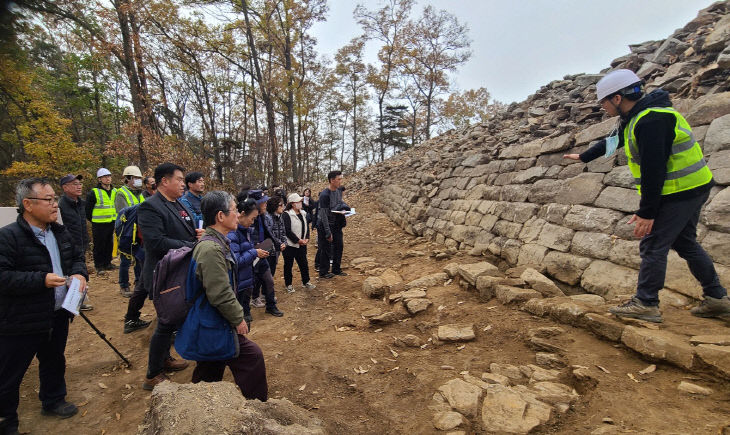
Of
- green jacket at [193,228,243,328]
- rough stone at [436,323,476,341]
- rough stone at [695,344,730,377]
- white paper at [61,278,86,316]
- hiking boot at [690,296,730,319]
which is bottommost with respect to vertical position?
rough stone at [436,323,476,341]

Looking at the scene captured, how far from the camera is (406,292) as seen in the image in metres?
4.85

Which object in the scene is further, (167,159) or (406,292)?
(167,159)

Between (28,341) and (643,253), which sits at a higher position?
(643,253)

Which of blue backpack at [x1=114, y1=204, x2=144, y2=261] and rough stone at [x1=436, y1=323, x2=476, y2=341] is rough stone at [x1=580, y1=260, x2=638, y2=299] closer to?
rough stone at [x1=436, y1=323, x2=476, y2=341]

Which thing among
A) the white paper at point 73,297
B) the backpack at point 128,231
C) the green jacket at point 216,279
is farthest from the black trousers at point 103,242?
the green jacket at point 216,279

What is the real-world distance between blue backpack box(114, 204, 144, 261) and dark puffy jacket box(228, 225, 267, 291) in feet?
4.68

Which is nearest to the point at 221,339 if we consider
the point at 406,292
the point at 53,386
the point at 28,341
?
the point at 28,341

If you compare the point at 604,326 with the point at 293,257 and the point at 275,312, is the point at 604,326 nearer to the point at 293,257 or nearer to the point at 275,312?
the point at 275,312

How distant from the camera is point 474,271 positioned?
4586 millimetres

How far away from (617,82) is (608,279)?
2181 millimetres

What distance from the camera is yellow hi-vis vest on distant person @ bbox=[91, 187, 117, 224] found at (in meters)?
6.36

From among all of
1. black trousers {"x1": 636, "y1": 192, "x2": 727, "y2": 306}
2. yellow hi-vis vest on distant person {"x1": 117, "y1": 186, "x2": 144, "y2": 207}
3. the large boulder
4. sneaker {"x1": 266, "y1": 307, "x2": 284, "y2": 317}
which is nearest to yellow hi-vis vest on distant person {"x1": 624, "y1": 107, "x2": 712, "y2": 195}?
black trousers {"x1": 636, "y1": 192, "x2": 727, "y2": 306}

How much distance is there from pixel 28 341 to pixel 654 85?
7988 millimetres

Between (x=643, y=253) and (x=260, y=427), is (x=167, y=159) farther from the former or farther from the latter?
(x=643, y=253)
